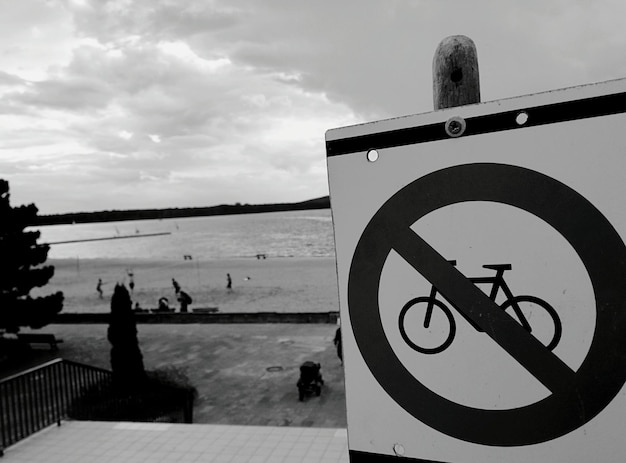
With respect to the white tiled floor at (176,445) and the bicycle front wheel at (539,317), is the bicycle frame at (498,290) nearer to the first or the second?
the bicycle front wheel at (539,317)

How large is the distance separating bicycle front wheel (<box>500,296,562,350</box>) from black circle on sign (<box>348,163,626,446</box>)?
28 mm

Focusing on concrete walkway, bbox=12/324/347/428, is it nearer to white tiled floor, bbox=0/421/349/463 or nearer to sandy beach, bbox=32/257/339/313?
white tiled floor, bbox=0/421/349/463

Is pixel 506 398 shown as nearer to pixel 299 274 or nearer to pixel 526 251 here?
pixel 526 251

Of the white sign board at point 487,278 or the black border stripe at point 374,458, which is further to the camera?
the black border stripe at point 374,458

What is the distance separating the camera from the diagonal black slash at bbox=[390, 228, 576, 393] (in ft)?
3.96

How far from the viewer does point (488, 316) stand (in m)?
1.26

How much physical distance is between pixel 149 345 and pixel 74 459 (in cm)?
1247

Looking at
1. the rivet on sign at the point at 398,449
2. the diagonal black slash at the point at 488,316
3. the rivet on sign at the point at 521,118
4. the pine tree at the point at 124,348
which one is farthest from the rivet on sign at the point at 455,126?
the pine tree at the point at 124,348

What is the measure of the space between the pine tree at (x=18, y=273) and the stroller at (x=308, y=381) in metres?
11.5

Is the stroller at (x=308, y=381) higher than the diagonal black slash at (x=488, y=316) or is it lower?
lower

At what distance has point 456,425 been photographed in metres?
1.34

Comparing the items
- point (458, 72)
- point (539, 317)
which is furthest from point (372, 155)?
point (539, 317)

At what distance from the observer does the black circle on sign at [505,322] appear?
1156 mm

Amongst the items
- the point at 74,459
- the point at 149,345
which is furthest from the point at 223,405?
the point at 149,345
